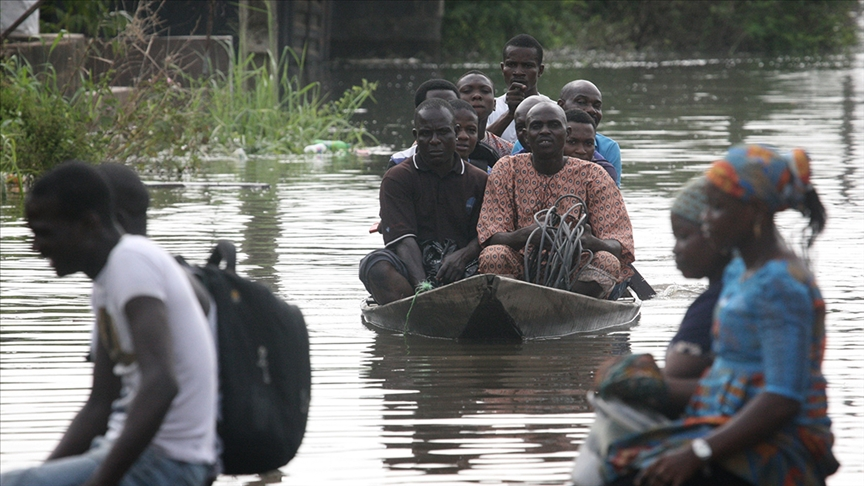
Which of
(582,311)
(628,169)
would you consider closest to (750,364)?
(582,311)

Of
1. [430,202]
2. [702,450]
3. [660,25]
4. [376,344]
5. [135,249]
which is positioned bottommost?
[376,344]

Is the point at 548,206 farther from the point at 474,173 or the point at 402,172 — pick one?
the point at 402,172

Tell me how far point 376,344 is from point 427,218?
81 centimetres

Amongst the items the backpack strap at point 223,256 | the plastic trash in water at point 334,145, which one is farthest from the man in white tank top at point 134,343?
the plastic trash in water at point 334,145

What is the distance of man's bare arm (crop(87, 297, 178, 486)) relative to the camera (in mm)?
2865

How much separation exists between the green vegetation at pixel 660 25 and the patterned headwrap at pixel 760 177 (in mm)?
47776

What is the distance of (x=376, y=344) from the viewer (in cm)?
701

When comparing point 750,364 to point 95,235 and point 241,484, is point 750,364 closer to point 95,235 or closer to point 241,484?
point 95,235

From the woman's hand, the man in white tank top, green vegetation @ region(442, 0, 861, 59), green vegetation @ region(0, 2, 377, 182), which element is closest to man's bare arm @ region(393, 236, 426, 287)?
the man in white tank top

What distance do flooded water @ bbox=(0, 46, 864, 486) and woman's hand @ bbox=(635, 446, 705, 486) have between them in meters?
0.71

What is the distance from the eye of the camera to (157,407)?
Result: 2.88 meters

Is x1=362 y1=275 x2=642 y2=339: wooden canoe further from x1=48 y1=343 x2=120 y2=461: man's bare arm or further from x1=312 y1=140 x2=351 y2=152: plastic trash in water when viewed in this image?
x1=312 y1=140 x2=351 y2=152: plastic trash in water

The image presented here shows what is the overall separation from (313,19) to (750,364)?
28116 mm

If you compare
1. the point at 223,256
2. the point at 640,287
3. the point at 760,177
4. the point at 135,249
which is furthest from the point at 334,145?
the point at 760,177
